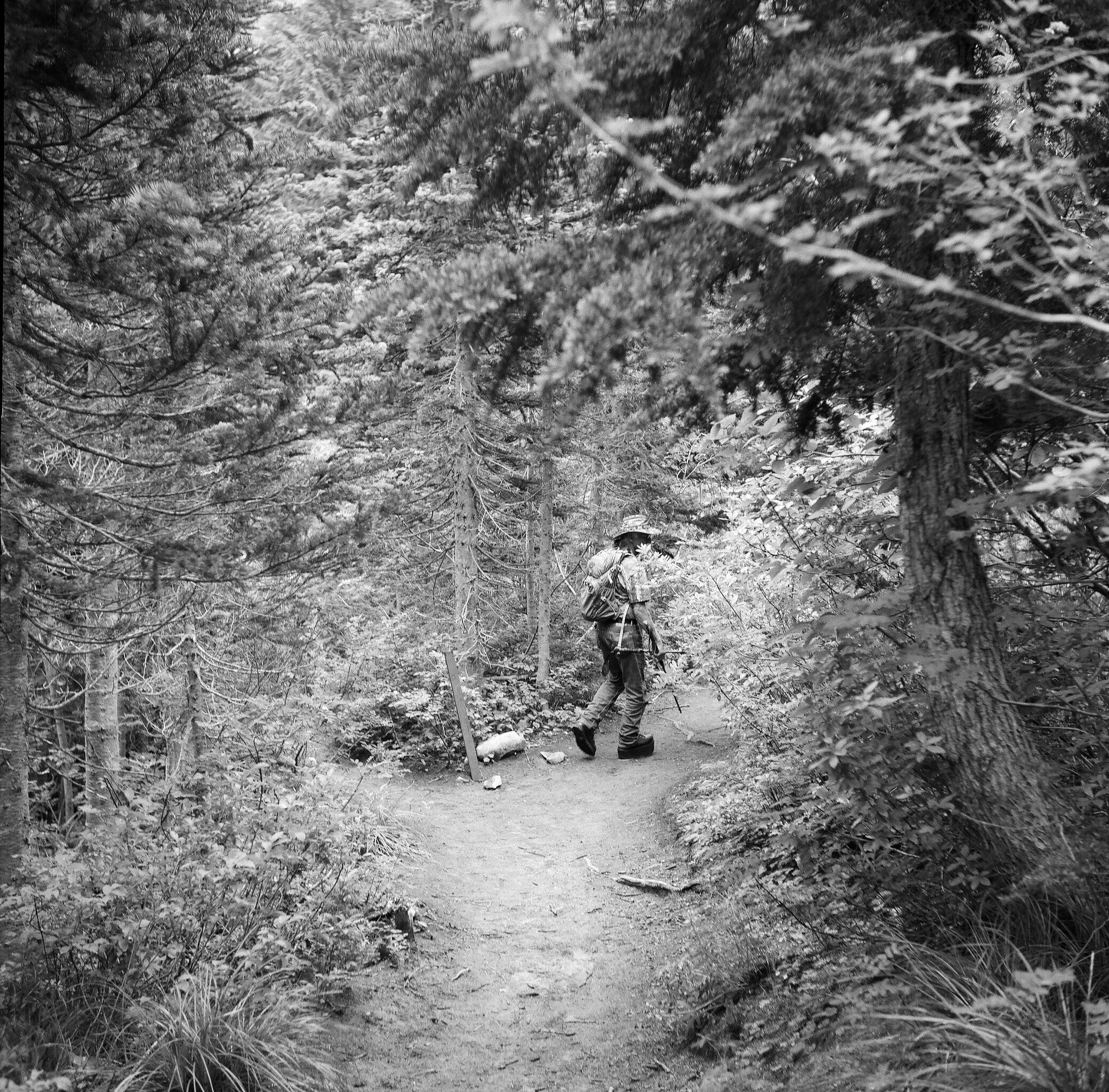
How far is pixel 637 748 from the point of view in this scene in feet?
36.4

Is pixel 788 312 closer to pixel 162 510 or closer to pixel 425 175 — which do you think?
pixel 425 175

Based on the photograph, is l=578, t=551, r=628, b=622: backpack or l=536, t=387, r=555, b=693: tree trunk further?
l=536, t=387, r=555, b=693: tree trunk

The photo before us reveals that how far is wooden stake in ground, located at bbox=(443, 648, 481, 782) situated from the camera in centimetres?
1116

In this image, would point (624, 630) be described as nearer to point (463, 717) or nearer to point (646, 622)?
point (646, 622)

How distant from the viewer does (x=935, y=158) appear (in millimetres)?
2287

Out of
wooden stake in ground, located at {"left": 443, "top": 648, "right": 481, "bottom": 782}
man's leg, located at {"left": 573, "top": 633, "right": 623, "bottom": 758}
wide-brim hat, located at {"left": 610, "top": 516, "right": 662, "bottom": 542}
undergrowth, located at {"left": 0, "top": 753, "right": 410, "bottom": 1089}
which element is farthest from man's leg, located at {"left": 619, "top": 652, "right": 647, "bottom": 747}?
undergrowth, located at {"left": 0, "top": 753, "right": 410, "bottom": 1089}

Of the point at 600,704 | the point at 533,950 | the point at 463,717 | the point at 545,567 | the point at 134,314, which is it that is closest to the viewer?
the point at 134,314

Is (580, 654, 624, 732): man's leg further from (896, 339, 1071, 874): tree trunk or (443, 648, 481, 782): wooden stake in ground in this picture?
(896, 339, 1071, 874): tree trunk

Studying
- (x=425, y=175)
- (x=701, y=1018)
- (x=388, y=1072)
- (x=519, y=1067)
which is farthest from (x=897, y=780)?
(x=425, y=175)

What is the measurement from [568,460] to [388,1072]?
525 inches

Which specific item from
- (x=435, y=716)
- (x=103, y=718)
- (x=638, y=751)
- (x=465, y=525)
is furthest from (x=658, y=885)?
(x=465, y=525)

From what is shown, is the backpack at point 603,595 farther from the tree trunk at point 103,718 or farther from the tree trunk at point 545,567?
the tree trunk at point 103,718

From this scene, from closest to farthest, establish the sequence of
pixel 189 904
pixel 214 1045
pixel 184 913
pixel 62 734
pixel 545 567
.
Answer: pixel 214 1045 → pixel 184 913 → pixel 189 904 → pixel 62 734 → pixel 545 567

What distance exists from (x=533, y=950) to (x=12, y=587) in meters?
4.34
